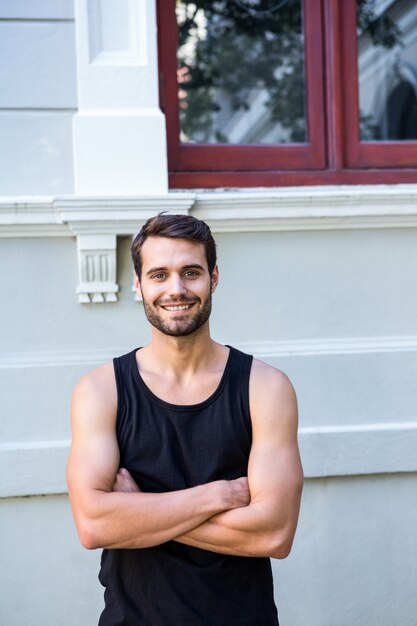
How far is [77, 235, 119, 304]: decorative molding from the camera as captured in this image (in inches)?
147

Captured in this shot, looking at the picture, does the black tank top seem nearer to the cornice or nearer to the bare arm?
the bare arm

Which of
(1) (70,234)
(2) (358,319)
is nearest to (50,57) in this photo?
(1) (70,234)

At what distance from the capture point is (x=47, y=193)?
3.85 metres

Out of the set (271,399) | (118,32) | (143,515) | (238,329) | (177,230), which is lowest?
(143,515)

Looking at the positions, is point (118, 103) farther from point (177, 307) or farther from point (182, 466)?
point (182, 466)

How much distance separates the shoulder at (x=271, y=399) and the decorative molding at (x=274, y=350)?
1.06 metres

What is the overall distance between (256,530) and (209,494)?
0.58 ft

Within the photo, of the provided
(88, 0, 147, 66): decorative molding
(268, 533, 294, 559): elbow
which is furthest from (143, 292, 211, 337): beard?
(88, 0, 147, 66): decorative molding

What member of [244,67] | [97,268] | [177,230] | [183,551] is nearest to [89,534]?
[183,551]

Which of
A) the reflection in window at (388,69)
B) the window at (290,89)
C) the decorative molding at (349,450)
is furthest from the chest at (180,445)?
the reflection in window at (388,69)

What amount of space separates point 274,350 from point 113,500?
1478 millimetres

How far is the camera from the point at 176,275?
9.05ft

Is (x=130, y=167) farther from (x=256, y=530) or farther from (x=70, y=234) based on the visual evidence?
(x=256, y=530)

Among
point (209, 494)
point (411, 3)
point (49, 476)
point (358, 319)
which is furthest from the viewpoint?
point (411, 3)
